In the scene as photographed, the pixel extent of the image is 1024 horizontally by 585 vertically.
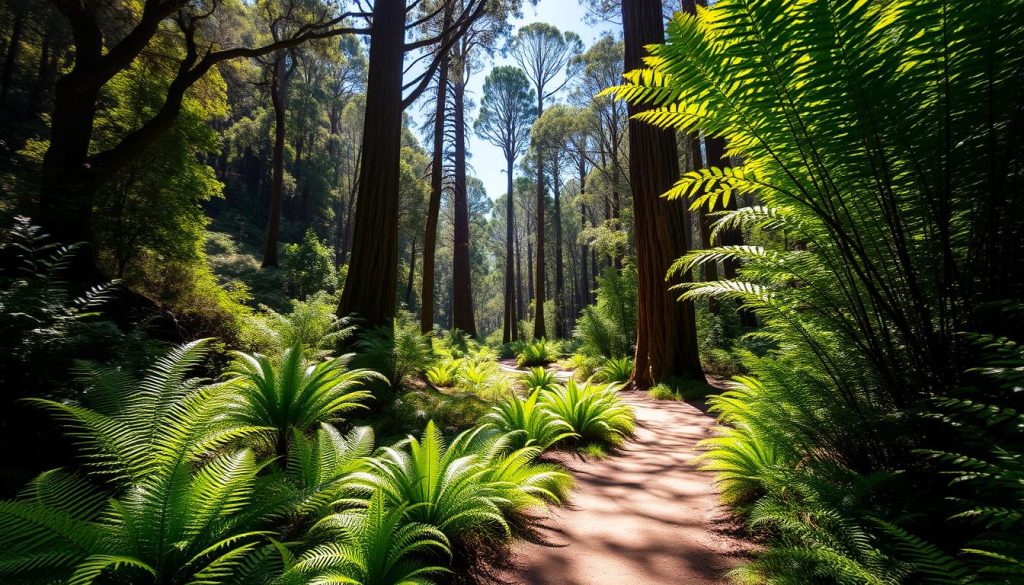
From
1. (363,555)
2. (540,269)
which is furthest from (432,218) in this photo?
(363,555)

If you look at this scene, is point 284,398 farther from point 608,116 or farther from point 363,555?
point 608,116

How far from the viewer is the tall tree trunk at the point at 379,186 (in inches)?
231

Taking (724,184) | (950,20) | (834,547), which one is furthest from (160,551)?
(950,20)

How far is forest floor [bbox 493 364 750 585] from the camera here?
1749 millimetres

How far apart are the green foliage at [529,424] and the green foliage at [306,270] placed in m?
12.9

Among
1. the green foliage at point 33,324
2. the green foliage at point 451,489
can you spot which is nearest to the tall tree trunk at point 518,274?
the green foliage at point 33,324

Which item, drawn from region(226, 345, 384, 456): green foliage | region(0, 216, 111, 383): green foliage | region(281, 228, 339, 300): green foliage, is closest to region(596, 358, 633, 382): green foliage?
region(226, 345, 384, 456): green foliage

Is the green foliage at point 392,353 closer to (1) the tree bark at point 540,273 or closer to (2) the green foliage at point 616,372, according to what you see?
(2) the green foliage at point 616,372

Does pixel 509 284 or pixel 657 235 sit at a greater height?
pixel 509 284

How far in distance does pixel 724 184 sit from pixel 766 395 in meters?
1.33

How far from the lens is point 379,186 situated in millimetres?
6008

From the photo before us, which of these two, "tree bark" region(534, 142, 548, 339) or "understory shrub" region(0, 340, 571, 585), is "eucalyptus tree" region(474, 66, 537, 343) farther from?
"understory shrub" region(0, 340, 571, 585)

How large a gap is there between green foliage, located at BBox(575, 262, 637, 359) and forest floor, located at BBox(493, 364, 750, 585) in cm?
631

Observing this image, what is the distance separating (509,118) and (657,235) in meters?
17.5
